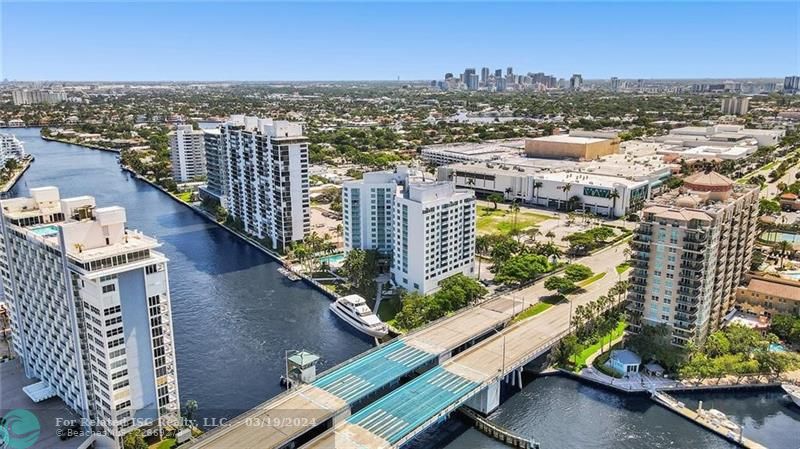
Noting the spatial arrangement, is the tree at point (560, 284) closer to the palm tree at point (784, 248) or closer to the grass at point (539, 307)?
the grass at point (539, 307)

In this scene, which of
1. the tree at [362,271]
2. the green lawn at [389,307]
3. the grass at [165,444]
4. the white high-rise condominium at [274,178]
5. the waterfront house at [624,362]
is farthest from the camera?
the white high-rise condominium at [274,178]

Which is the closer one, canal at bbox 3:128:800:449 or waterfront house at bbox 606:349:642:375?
canal at bbox 3:128:800:449

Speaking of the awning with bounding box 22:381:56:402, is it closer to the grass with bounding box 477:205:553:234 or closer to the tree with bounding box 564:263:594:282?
the tree with bounding box 564:263:594:282

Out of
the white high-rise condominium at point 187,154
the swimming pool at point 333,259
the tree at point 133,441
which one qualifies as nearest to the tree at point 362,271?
the swimming pool at point 333,259

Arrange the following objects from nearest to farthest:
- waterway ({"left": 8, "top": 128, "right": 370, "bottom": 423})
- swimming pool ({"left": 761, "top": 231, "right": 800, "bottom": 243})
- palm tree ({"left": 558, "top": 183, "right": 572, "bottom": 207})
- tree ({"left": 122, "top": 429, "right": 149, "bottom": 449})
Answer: tree ({"left": 122, "top": 429, "right": 149, "bottom": 449}), waterway ({"left": 8, "top": 128, "right": 370, "bottom": 423}), swimming pool ({"left": 761, "top": 231, "right": 800, "bottom": 243}), palm tree ({"left": 558, "top": 183, "right": 572, "bottom": 207})

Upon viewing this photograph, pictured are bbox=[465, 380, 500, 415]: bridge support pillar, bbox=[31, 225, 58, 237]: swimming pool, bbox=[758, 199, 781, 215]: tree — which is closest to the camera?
bbox=[31, 225, 58, 237]: swimming pool

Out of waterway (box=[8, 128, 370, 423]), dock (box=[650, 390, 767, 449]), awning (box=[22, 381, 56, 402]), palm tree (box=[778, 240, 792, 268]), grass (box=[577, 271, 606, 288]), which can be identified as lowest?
dock (box=[650, 390, 767, 449])

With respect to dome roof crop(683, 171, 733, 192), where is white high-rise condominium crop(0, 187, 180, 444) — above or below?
below

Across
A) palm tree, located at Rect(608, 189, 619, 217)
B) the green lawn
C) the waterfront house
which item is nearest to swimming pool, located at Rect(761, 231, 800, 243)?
palm tree, located at Rect(608, 189, 619, 217)
